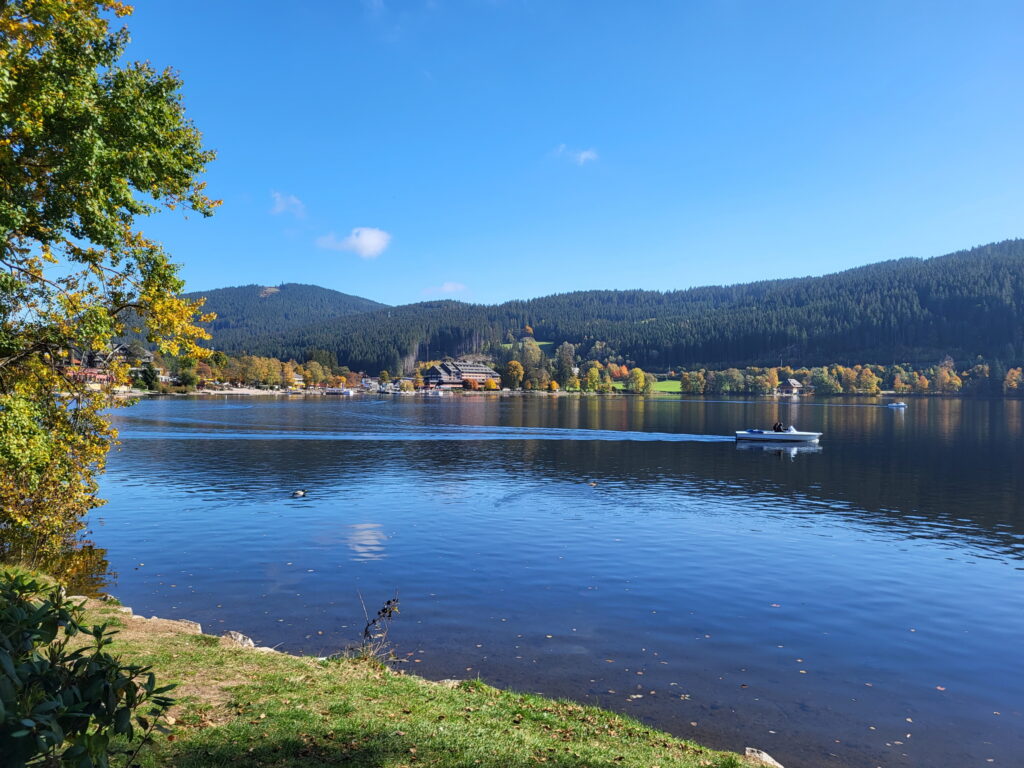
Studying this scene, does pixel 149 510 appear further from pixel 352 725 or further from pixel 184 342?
pixel 352 725

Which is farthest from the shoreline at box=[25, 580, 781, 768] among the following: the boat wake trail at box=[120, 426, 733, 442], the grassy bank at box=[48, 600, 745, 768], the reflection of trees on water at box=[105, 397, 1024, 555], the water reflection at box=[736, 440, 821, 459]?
→ the boat wake trail at box=[120, 426, 733, 442]

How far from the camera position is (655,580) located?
26344 millimetres

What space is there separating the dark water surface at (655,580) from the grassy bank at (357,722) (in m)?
3.14

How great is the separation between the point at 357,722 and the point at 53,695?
24.0ft

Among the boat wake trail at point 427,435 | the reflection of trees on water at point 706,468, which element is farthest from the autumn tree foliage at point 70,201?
the boat wake trail at point 427,435

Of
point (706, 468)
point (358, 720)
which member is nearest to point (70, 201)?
point (358, 720)

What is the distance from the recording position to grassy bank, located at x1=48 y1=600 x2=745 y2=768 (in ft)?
30.4

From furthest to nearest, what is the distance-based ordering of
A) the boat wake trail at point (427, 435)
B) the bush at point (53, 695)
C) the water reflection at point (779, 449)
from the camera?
the boat wake trail at point (427, 435), the water reflection at point (779, 449), the bush at point (53, 695)

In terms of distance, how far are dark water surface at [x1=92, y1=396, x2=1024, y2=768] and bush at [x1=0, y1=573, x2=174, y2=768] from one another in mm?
12901

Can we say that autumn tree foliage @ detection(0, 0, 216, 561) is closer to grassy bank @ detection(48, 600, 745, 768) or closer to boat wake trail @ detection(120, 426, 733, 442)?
grassy bank @ detection(48, 600, 745, 768)

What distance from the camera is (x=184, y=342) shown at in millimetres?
21531

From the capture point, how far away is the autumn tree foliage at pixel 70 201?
15773 mm

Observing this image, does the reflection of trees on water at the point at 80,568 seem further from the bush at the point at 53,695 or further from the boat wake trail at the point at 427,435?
the boat wake trail at the point at 427,435

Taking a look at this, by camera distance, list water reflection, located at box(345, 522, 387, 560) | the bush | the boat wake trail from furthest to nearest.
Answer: the boat wake trail, water reflection, located at box(345, 522, 387, 560), the bush
